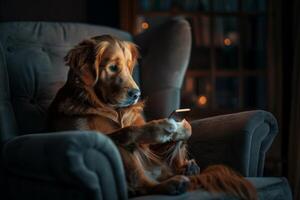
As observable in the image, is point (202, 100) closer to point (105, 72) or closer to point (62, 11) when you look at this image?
point (62, 11)

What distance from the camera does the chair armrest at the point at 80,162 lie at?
4.51ft

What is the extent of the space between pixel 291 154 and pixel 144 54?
102 cm

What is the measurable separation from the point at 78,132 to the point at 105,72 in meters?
0.40

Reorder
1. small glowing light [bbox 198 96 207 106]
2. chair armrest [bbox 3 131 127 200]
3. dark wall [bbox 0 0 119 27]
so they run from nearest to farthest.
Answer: chair armrest [bbox 3 131 127 200] < dark wall [bbox 0 0 119 27] < small glowing light [bbox 198 96 207 106]

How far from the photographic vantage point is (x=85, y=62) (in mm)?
1774

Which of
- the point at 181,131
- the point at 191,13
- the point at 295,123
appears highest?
the point at 191,13

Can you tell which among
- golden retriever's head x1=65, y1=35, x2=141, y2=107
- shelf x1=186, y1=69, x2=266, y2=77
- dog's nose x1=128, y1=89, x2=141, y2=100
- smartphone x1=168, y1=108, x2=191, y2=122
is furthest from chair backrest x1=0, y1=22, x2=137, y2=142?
shelf x1=186, y1=69, x2=266, y2=77

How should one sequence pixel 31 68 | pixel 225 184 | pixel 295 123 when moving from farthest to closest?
pixel 295 123, pixel 31 68, pixel 225 184

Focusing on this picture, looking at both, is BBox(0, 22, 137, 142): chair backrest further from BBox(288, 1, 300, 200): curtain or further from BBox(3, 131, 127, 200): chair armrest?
BBox(288, 1, 300, 200): curtain

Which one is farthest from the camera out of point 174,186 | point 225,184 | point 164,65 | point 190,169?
point 164,65

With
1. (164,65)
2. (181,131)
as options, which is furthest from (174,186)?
(164,65)

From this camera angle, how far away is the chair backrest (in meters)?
2.05

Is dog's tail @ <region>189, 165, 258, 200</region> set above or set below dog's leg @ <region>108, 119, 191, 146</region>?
below

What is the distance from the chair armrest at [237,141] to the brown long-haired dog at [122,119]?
0.13 m
